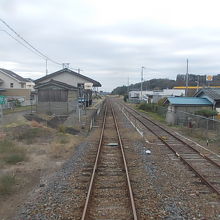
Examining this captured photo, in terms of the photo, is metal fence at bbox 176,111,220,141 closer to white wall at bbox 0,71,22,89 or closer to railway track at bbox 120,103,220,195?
railway track at bbox 120,103,220,195

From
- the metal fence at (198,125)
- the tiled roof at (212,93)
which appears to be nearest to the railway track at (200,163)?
the metal fence at (198,125)

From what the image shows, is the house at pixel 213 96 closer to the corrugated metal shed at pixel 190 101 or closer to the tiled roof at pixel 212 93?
the tiled roof at pixel 212 93

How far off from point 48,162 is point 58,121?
43.5 ft

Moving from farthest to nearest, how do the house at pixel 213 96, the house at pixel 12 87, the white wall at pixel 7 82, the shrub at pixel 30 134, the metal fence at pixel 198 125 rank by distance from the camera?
the white wall at pixel 7 82 < the house at pixel 12 87 < the house at pixel 213 96 < the metal fence at pixel 198 125 < the shrub at pixel 30 134

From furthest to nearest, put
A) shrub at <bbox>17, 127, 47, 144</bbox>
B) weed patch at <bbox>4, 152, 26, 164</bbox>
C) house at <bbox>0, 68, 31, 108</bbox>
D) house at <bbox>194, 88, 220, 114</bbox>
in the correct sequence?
house at <bbox>0, 68, 31, 108</bbox> < house at <bbox>194, 88, 220, 114</bbox> < shrub at <bbox>17, 127, 47, 144</bbox> < weed patch at <bbox>4, 152, 26, 164</bbox>

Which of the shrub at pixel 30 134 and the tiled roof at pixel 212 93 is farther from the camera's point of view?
the tiled roof at pixel 212 93

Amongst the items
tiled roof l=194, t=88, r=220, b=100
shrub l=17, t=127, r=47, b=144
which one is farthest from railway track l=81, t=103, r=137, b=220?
tiled roof l=194, t=88, r=220, b=100

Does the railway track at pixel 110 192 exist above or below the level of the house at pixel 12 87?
below

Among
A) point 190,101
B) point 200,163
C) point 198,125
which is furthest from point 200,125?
point 200,163

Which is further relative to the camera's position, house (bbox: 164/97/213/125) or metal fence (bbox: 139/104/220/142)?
house (bbox: 164/97/213/125)

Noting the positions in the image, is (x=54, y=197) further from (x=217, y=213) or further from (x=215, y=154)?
(x=215, y=154)

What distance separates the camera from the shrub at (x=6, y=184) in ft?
24.5

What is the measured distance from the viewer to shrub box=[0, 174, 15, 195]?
24.5 ft

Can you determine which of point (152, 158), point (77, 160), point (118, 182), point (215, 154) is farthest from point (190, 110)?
point (118, 182)
